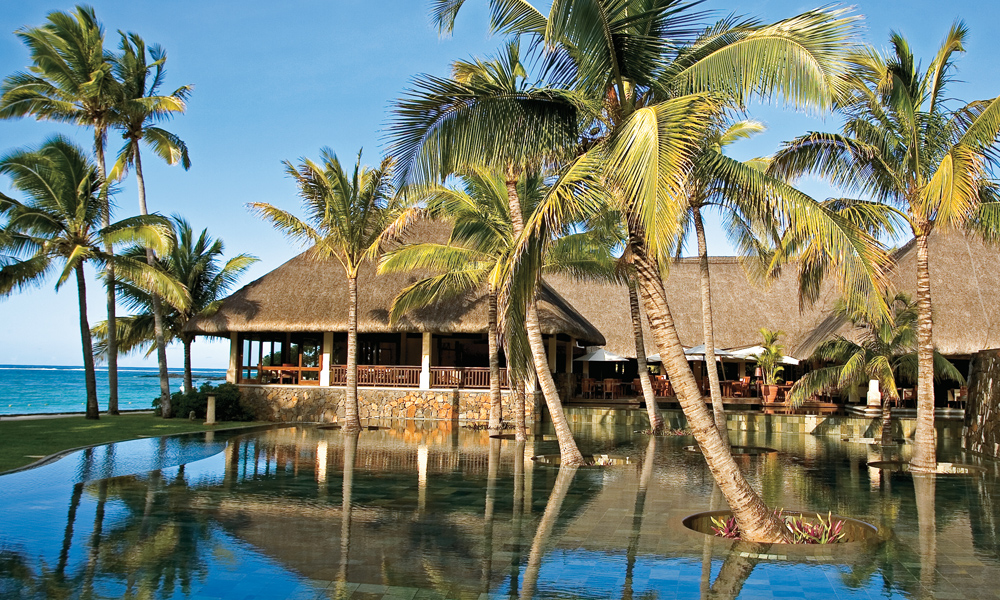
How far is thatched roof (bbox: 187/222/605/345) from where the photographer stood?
21.8 metres

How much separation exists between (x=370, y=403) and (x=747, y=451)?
11.6m

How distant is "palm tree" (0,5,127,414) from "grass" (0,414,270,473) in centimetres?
211

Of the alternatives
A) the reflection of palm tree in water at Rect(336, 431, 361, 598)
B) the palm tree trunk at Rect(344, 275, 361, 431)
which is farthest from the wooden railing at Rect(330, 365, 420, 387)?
the reflection of palm tree in water at Rect(336, 431, 361, 598)

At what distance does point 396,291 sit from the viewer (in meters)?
23.3

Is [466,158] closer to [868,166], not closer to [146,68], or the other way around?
[868,166]

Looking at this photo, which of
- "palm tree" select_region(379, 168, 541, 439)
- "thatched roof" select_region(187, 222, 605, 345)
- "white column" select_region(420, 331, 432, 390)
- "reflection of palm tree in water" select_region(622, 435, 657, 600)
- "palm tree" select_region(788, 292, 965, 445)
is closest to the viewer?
"reflection of palm tree in water" select_region(622, 435, 657, 600)

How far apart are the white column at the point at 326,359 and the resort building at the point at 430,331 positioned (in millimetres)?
30

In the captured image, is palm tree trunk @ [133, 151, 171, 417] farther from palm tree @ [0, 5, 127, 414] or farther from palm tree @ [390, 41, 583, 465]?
palm tree @ [390, 41, 583, 465]

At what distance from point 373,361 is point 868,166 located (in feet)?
63.2

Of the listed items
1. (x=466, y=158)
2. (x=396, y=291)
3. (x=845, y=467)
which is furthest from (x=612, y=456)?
(x=396, y=291)

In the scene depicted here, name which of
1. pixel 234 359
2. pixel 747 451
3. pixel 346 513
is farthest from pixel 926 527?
pixel 234 359

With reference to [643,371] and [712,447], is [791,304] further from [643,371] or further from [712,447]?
[712,447]

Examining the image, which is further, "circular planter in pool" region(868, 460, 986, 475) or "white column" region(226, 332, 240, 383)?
Result: "white column" region(226, 332, 240, 383)

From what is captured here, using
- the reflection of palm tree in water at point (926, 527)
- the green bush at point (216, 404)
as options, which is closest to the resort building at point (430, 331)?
the green bush at point (216, 404)
